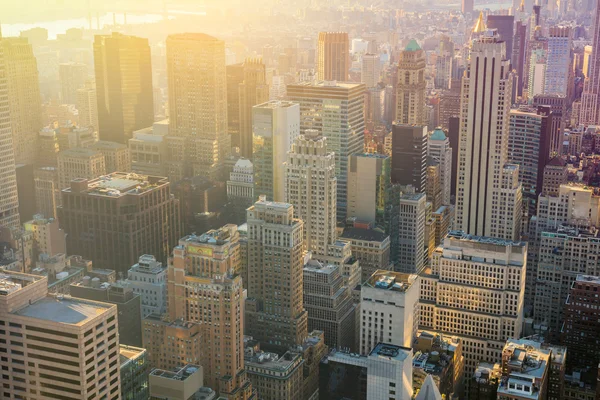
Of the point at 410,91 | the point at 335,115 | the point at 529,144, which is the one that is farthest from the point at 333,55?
the point at 529,144

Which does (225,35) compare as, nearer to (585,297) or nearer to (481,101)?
(481,101)

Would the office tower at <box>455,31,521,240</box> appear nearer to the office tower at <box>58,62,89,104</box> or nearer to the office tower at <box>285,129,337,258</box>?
the office tower at <box>285,129,337,258</box>

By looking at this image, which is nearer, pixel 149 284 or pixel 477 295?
pixel 477 295

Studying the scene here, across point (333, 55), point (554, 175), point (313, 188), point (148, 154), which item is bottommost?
point (554, 175)

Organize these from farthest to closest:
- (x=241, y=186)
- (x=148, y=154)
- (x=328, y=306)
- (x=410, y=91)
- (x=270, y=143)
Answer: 1. (x=410, y=91)
2. (x=148, y=154)
3. (x=241, y=186)
4. (x=270, y=143)
5. (x=328, y=306)

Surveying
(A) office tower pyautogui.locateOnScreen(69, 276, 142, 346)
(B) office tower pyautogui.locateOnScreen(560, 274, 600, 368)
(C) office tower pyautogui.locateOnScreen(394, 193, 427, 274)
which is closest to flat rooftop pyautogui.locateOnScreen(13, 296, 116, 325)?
(A) office tower pyautogui.locateOnScreen(69, 276, 142, 346)

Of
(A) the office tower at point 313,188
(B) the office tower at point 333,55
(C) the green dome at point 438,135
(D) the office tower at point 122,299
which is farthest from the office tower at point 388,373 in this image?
(B) the office tower at point 333,55

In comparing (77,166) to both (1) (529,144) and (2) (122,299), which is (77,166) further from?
(1) (529,144)
